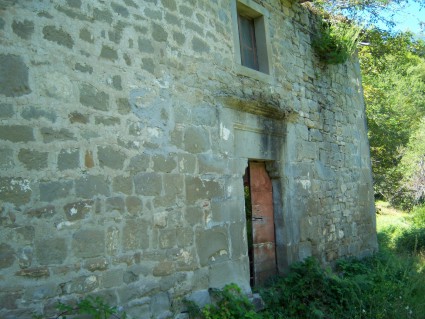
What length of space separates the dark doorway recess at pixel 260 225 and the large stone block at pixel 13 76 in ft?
10.3

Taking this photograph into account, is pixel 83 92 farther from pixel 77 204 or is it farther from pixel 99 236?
pixel 99 236

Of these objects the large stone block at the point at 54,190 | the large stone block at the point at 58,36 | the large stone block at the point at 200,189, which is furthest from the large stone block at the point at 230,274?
the large stone block at the point at 58,36

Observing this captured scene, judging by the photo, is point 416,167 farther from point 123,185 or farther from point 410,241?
point 123,185

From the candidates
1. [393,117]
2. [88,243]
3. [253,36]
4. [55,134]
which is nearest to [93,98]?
[55,134]

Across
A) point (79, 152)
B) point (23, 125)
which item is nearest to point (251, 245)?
point (79, 152)

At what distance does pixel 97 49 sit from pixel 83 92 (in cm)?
43

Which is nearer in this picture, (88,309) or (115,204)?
(88,309)

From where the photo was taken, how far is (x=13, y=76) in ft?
9.18

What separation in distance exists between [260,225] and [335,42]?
371 centimetres

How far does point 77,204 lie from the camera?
3.02 metres

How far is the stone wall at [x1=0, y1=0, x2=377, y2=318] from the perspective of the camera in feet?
9.18

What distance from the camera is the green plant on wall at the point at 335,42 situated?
6641 mm

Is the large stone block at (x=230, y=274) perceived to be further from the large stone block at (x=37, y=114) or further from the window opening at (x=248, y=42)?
the window opening at (x=248, y=42)

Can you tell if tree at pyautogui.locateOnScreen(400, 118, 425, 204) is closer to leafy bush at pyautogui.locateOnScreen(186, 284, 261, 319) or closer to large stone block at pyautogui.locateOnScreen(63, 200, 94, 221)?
leafy bush at pyautogui.locateOnScreen(186, 284, 261, 319)
